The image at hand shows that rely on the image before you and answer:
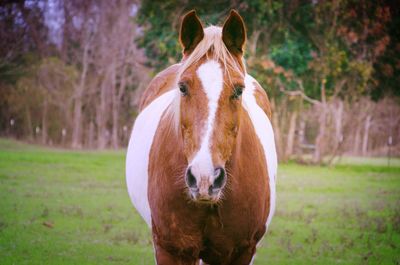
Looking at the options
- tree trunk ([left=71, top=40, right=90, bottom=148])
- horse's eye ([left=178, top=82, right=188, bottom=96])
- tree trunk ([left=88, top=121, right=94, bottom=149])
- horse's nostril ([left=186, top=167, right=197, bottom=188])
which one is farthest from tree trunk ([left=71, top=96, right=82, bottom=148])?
horse's nostril ([left=186, top=167, right=197, bottom=188])

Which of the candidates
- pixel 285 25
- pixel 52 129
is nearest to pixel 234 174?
pixel 285 25

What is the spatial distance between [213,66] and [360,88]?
1860cm

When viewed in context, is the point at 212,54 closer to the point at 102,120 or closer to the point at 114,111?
the point at 102,120

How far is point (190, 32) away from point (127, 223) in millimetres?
5697

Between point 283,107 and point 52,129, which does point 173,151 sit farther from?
point 52,129

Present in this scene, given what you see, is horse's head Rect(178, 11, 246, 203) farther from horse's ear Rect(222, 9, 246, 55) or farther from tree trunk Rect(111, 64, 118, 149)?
tree trunk Rect(111, 64, 118, 149)

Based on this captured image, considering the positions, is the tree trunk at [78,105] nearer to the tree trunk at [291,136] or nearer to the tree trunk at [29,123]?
the tree trunk at [29,123]

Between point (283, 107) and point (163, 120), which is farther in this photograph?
point (283, 107)

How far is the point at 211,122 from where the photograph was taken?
2.85 m

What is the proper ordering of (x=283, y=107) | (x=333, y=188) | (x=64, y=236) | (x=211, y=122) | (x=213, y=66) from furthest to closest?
(x=283, y=107), (x=333, y=188), (x=64, y=236), (x=213, y=66), (x=211, y=122)

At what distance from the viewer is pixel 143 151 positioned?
4320 mm

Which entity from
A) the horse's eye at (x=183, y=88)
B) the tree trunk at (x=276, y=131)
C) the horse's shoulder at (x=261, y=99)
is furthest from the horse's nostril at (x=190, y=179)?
the tree trunk at (x=276, y=131)

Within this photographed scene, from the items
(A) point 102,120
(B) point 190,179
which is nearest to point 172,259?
(B) point 190,179

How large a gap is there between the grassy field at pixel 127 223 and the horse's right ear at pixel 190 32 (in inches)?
134
